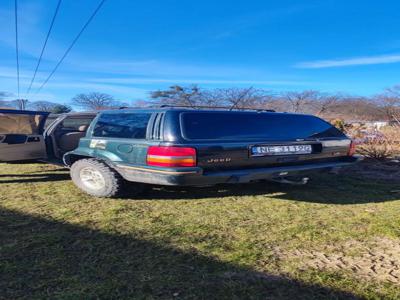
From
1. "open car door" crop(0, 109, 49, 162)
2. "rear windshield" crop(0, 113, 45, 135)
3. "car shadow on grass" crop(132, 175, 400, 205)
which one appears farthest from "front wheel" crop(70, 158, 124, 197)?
"rear windshield" crop(0, 113, 45, 135)

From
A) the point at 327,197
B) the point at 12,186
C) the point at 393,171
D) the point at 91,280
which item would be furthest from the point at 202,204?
the point at 393,171

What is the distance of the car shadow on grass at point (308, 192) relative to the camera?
4.96 meters

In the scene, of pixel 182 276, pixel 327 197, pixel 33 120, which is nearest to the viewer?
pixel 182 276

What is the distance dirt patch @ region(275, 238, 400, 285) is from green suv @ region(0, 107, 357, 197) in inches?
53.2

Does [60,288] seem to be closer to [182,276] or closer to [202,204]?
[182,276]

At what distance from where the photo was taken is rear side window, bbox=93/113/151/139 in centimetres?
454

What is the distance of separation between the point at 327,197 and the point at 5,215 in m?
4.27

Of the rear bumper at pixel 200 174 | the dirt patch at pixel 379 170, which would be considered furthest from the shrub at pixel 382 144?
the rear bumper at pixel 200 174

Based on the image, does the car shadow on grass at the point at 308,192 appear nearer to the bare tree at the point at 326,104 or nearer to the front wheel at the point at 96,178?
the front wheel at the point at 96,178

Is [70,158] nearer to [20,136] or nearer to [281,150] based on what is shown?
[20,136]

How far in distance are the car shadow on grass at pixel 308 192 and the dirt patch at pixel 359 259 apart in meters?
1.64

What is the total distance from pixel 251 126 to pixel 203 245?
1942 mm

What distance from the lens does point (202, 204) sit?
4676mm

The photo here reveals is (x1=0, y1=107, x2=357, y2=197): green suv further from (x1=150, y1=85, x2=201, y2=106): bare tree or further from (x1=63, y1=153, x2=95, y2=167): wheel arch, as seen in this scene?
(x1=150, y1=85, x2=201, y2=106): bare tree
